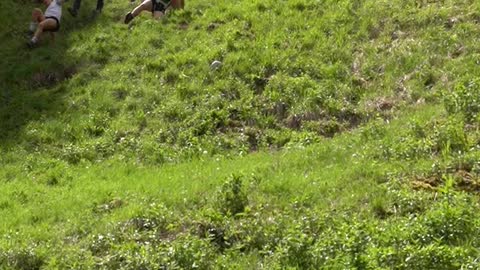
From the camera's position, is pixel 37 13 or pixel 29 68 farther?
pixel 37 13

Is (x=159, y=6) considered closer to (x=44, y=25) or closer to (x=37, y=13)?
(x=44, y=25)

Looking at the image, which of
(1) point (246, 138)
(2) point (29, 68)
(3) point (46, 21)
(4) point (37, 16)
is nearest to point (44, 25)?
(3) point (46, 21)

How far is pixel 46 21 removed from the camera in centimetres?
1557

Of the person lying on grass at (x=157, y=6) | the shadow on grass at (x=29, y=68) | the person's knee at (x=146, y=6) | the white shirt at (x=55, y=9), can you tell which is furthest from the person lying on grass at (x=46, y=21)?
the person's knee at (x=146, y=6)

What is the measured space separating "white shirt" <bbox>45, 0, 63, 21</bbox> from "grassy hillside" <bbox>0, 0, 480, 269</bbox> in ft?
1.41

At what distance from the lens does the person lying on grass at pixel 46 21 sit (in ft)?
51.0

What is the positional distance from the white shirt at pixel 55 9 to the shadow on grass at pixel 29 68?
0.40 m

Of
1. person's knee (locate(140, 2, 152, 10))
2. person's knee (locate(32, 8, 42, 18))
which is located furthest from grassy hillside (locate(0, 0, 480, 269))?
person's knee (locate(32, 8, 42, 18))

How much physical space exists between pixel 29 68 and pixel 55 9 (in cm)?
198

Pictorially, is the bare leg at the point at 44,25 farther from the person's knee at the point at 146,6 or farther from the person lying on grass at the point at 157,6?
the person's knee at the point at 146,6

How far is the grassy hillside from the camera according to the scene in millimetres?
7262

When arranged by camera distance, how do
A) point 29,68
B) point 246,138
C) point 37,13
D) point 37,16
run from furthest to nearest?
point 37,13 → point 37,16 → point 29,68 → point 246,138

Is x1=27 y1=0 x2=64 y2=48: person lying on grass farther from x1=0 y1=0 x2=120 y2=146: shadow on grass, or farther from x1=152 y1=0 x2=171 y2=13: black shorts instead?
x1=152 y1=0 x2=171 y2=13: black shorts

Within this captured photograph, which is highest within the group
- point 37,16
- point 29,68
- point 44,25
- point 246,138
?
point 37,16
